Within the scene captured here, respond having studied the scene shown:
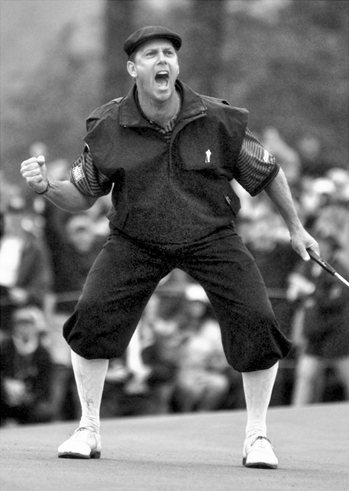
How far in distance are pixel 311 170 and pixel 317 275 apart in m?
5.24

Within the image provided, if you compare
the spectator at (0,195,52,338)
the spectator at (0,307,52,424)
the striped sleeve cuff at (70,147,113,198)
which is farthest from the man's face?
the spectator at (0,195,52,338)

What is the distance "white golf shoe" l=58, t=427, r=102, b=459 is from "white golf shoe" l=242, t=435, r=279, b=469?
30.8 inches

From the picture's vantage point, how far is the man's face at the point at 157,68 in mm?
6414

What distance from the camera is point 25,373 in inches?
432

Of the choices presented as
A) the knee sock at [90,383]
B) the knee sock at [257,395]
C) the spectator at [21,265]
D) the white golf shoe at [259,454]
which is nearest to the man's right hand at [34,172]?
the knee sock at [90,383]

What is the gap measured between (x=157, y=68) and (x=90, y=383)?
165 cm

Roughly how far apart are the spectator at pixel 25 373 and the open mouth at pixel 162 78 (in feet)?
16.3

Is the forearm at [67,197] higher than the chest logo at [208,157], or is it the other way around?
the chest logo at [208,157]

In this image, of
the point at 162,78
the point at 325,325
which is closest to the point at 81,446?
the point at 162,78

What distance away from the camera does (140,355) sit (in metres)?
11.4

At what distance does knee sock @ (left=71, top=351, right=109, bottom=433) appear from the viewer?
22.1 feet

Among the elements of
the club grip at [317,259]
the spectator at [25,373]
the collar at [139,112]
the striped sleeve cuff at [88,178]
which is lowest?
the spectator at [25,373]

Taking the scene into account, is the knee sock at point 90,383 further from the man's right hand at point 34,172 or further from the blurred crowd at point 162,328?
the blurred crowd at point 162,328

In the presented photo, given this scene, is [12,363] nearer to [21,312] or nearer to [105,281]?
[21,312]
